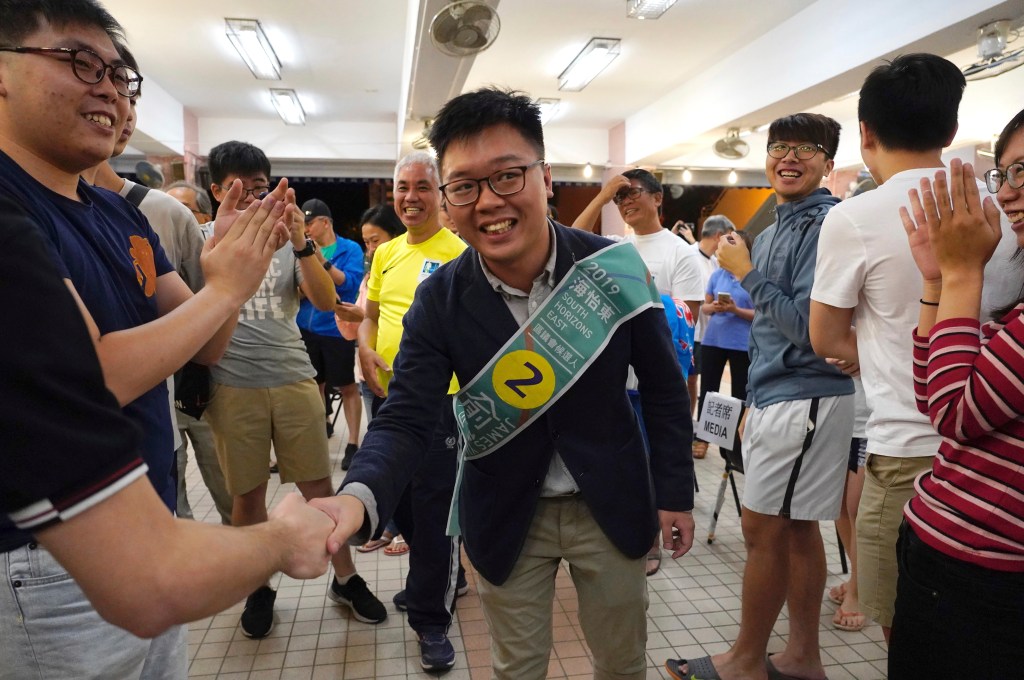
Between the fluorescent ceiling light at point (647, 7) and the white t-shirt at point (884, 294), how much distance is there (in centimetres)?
463

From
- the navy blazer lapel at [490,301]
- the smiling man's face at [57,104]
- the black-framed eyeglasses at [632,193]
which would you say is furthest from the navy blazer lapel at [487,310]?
the black-framed eyeglasses at [632,193]

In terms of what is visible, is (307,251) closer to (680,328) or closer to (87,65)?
(87,65)

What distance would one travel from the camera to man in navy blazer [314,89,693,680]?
1346mm

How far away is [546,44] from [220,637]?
6492 mm

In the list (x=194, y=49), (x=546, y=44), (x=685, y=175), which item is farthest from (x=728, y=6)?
(x=194, y=49)

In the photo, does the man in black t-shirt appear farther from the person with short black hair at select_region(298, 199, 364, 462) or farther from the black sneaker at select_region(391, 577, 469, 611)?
the person with short black hair at select_region(298, 199, 364, 462)

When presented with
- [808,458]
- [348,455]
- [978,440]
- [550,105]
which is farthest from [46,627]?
[550,105]

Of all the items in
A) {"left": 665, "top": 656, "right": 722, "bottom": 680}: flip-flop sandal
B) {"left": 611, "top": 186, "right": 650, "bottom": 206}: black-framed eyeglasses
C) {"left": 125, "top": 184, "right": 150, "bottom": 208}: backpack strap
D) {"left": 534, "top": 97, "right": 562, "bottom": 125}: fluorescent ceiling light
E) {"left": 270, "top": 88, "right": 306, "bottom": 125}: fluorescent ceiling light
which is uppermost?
{"left": 270, "top": 88, "right": 306, "bottom": 125}: fluorescent ceiling light

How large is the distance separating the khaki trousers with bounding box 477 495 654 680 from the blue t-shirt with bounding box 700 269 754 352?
3012 millimetres

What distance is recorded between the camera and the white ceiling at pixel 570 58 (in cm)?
529

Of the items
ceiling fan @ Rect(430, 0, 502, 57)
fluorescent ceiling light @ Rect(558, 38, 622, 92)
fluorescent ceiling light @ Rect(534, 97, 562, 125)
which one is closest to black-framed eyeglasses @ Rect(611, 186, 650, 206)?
ceiling fan @ Rect(430, 0, 502, 57)

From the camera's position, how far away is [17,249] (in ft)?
2.07

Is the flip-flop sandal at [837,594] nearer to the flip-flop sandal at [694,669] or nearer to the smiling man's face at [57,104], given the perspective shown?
the flip-flop sandal at [694,669]

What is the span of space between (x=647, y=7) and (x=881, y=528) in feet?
17.2
